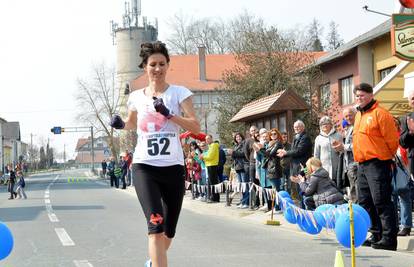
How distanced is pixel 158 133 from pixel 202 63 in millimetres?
67781

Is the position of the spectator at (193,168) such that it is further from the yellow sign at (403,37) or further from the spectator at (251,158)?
the yellow sign at (403,37)

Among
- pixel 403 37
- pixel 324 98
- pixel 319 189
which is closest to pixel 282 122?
pixel 403 37

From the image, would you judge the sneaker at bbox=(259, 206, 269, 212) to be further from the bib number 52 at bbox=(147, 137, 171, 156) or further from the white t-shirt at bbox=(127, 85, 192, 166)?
the bib number 52 at bbox=(147, 137, 171, 156)

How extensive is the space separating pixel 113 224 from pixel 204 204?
4879 mm

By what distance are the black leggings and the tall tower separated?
8340 centimetres

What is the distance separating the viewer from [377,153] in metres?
8.59

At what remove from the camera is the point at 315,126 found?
79.8 ft

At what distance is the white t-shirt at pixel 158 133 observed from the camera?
5.73m

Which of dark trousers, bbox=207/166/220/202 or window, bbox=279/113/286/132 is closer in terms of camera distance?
window, bbox=279/113/286/132

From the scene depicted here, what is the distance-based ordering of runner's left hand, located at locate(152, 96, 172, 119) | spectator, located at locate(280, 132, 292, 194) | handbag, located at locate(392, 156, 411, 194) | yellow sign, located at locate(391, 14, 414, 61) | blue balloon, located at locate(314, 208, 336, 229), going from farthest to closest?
spectator, located at locate(280, 132, 292, 194) < yellow sign, located at locate(391, 14, 414, 61) < handbag, located at locate(392, 156, 411, 194) < blue balloon, located at locate(314, 208, 336, 229) < runner's left hand, located at locate(152, 96, 172, 119)

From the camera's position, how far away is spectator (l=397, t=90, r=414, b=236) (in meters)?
8.40

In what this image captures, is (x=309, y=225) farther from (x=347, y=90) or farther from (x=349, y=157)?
(x=347, y=90)

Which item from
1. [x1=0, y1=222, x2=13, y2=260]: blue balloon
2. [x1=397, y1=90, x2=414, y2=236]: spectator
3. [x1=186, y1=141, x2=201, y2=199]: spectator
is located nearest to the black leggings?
[x1=0, y1=222, x2=13, y2=260]: blue balloon

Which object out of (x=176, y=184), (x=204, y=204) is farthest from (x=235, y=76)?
(x=176, y=184)
